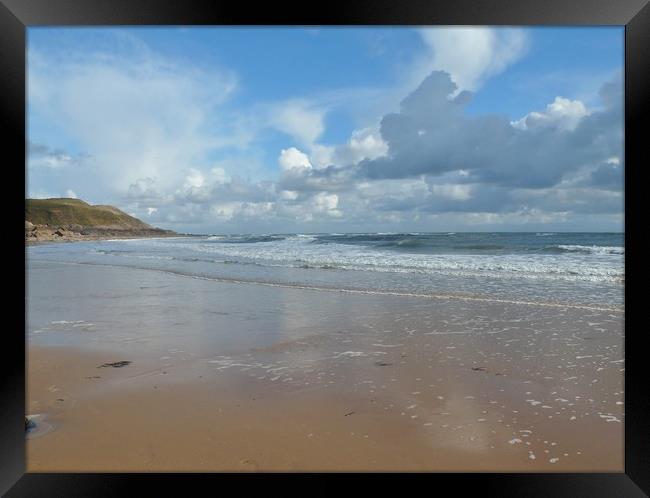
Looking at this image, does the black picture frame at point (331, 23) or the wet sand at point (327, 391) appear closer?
the black picture frame at point (331, 23)

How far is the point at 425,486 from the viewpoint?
1.83 meters

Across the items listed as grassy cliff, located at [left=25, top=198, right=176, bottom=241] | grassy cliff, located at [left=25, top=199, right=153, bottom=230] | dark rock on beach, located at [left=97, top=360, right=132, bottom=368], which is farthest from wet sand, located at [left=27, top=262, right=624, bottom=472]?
grassy cliff, located at [left=25, top=199, right=153, bottom=230]

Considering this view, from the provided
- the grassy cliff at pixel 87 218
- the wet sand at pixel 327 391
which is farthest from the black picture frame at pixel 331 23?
the grassy cliff at pixel 87 218

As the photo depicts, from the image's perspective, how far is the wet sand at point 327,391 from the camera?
80.5 inches

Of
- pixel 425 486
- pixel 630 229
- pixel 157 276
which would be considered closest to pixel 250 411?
pixel 425 486

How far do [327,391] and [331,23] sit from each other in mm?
2243

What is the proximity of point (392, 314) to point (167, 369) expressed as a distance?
10.1 feet

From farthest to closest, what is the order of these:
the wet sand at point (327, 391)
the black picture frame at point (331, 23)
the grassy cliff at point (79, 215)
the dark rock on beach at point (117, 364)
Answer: the grassy cliff at point (79, 215) < the dark rock on beach at point (117, 364) < the wet sand at point (327, 391) < the black picture frame at point (331, 23)

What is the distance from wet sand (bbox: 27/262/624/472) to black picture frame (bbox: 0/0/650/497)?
117 millimetres

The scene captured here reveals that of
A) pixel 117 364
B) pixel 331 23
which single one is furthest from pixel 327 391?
pixel 331 23

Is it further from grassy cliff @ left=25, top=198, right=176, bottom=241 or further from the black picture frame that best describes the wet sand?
grassy cliff @ left=25, top=198, right=176, bottom=241

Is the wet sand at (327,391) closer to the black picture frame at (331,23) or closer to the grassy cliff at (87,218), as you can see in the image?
the black picture frame at (331,23)

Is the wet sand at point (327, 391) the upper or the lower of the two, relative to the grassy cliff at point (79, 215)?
lower

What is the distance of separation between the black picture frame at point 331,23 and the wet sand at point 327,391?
12 cm
